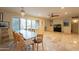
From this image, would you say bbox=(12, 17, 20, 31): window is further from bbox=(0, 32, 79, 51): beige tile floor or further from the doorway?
the doorway

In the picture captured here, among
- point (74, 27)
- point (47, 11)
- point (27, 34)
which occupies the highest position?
point (47, 11)

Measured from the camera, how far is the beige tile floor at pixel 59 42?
2.07 meters

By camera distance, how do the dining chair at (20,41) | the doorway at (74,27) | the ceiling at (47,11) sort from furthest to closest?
1. the doorway at (74,27)
2. the dining chair at (20,41)
3. the ceiling at (47,11)

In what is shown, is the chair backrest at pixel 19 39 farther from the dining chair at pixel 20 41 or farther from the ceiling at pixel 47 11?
the ceiling at pixel 47 11

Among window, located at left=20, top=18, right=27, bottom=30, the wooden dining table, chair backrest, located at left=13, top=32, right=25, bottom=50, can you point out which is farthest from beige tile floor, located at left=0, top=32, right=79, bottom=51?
window, located at left=20, top=18, right=27, bottom=30

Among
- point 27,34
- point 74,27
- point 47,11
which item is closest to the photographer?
point 47,11

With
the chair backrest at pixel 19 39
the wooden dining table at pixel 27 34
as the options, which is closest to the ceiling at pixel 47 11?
the wooden dining table at pixel 27 34

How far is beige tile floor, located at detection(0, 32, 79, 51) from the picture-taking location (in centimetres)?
207

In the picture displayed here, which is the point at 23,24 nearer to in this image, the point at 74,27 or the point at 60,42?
the point at 60,42

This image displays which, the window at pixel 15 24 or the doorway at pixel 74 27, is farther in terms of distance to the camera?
the doorway at pixel 74 27

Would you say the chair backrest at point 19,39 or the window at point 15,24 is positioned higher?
the window at point 15,24

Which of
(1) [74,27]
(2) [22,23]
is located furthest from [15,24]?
(1) [74,27]

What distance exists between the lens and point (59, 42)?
219 centimetres
